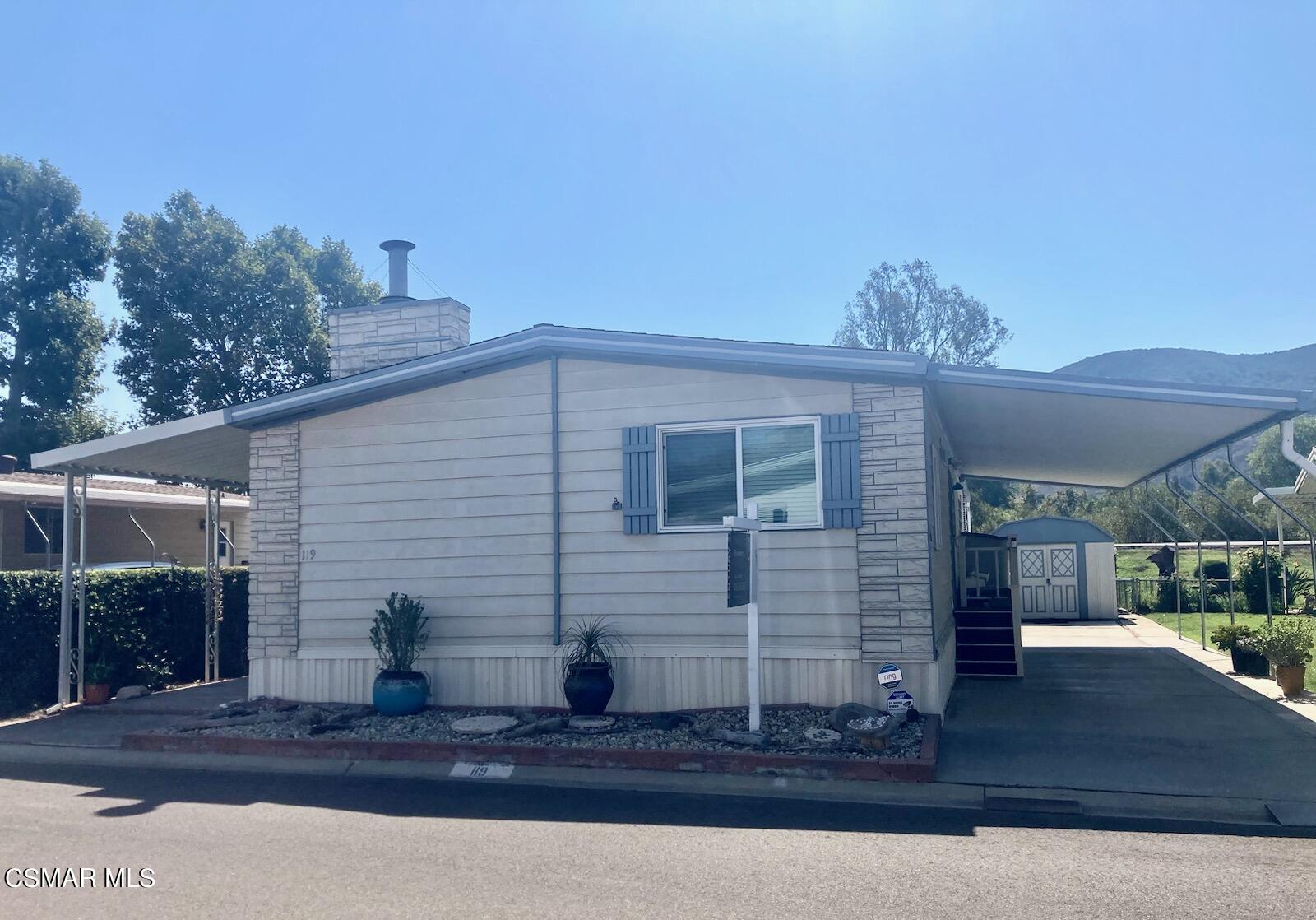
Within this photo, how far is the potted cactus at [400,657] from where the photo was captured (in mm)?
9961

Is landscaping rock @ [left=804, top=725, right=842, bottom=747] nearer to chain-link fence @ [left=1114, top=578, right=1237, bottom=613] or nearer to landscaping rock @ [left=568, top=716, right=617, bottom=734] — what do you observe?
landscaping rock @ [left=568, top=716, right=617, bottom=734]

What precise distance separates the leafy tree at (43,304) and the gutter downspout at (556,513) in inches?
875

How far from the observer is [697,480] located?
32.3 feet

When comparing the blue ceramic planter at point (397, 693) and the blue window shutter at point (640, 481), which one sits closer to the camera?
the blue window shutter at point (640, 481)

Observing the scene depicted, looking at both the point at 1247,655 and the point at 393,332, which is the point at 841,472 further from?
the point at 1247,655

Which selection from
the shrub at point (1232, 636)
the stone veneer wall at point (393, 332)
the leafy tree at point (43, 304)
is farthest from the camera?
the leafy tree at point (43, 304)

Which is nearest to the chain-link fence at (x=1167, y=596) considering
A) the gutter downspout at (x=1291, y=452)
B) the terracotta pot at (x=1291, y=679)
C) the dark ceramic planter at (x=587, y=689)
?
the terracotta pot at (x=1291, y=679)

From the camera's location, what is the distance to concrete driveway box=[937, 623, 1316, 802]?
24.5ft

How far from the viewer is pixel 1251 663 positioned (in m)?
12.6

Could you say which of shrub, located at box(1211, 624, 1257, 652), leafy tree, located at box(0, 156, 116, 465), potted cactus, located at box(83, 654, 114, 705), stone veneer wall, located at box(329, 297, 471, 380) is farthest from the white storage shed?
leafy tree, located at box(0, 156, 116, 465)

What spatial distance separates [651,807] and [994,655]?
743 cm

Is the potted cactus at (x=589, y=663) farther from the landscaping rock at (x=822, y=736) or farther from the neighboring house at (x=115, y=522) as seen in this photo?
the neighboring house at (x=115, y=522)

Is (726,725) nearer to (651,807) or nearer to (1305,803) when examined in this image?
(651,807)

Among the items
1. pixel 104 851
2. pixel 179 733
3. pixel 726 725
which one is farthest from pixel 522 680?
pixel 104 851
